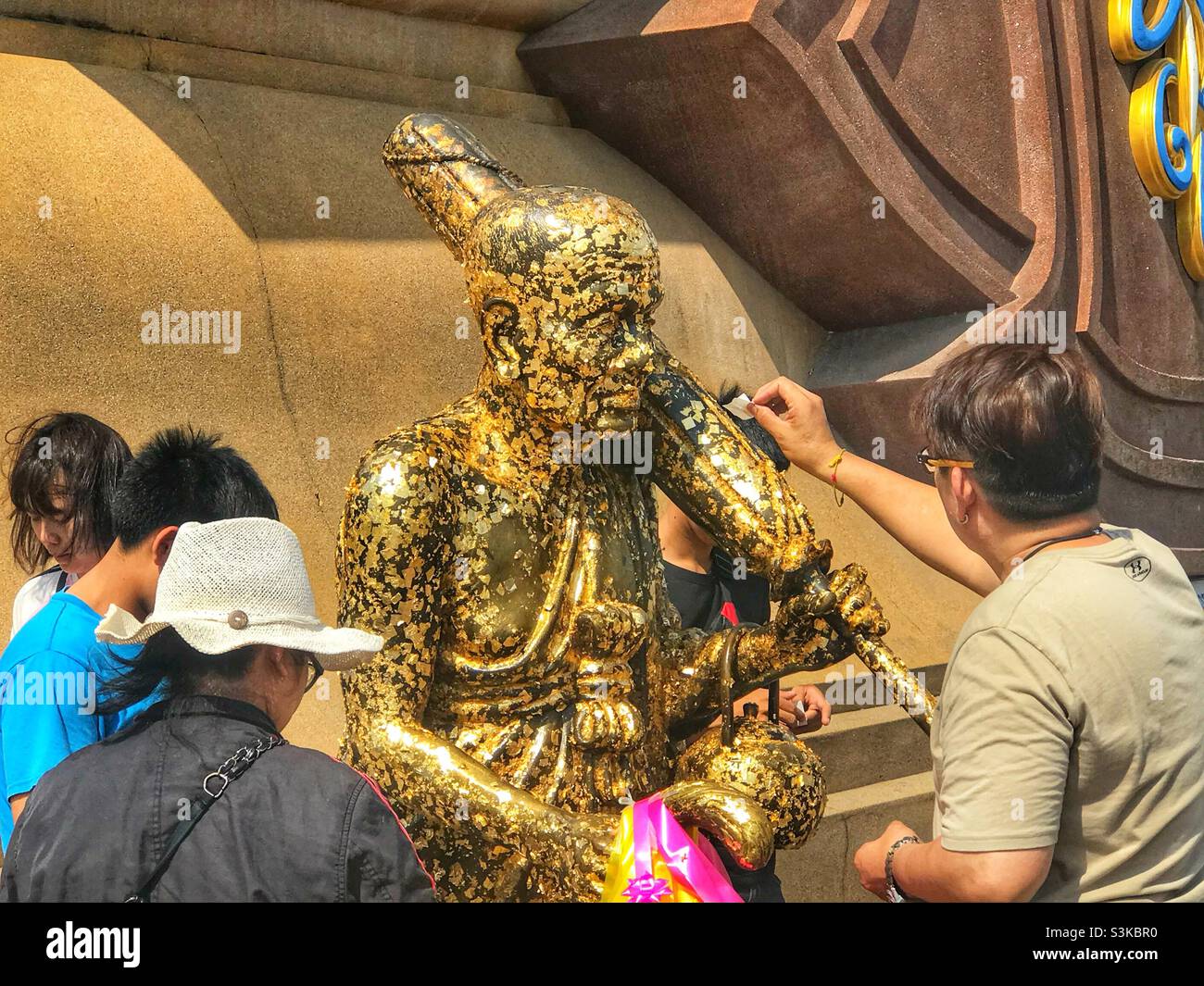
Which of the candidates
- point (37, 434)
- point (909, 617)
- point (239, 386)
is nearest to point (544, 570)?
point (37, 434)

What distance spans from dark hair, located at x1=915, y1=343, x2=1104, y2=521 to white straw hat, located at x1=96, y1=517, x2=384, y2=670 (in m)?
0.93

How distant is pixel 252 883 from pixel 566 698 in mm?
836

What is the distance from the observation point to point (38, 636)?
8.31ft

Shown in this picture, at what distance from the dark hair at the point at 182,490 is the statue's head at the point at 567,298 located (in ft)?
1.55

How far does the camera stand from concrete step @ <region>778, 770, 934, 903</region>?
411 cm

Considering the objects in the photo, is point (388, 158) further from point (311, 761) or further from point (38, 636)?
point (311, 761)

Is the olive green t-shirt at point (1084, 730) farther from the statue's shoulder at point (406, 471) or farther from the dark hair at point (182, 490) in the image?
the dark hair at point (182, 490)

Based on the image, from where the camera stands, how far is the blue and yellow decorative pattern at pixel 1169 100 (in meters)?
6.21
